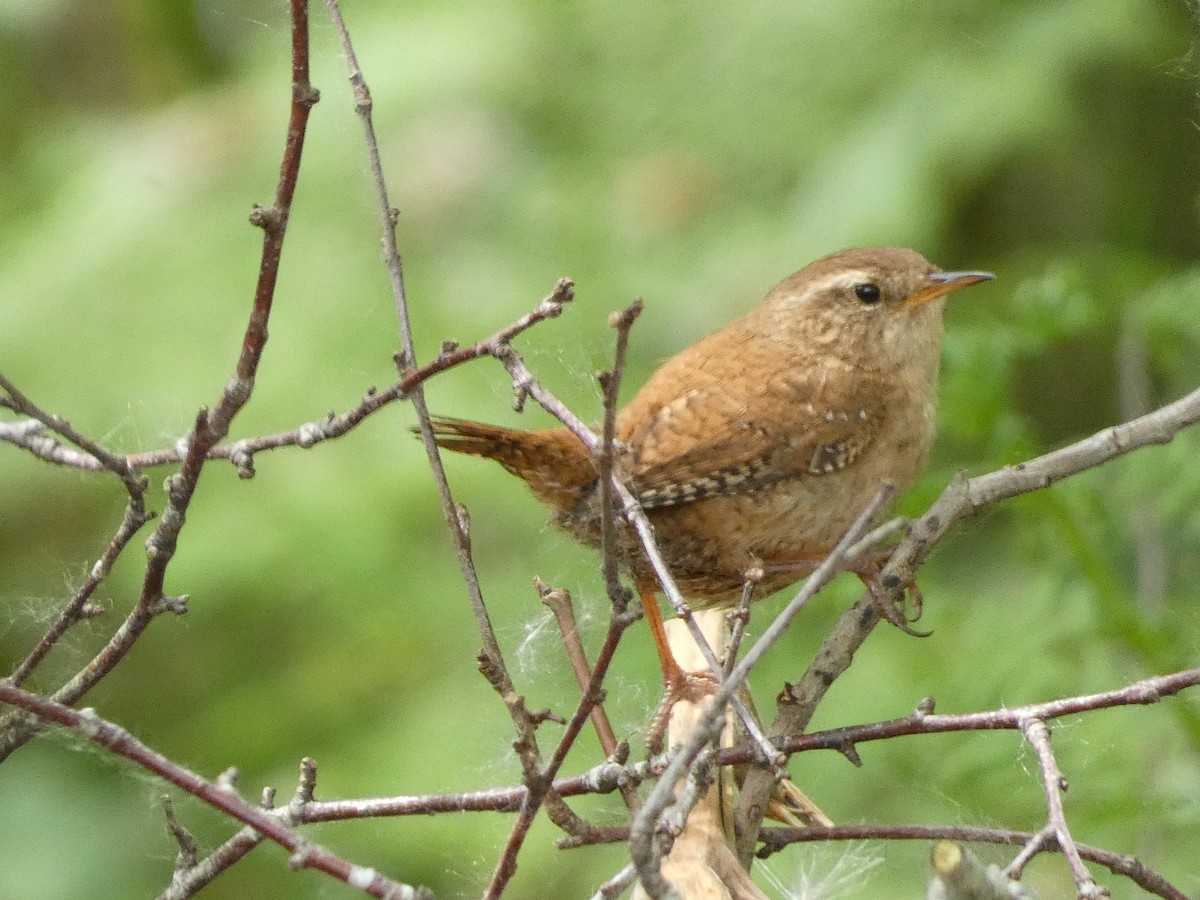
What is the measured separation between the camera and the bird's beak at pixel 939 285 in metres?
2.57

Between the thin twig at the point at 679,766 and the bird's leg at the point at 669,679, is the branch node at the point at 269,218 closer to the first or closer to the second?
the thin twig at the point at 679,766

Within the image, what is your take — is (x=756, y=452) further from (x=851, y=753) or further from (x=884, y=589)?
(x=851, y=753)

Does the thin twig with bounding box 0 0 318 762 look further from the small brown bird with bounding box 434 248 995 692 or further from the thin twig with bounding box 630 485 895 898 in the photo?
the small brown bird with bounding box 434 248 995 692

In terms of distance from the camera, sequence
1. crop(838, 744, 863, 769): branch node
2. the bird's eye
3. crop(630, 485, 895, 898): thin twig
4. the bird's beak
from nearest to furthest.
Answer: crop(630, 485, 895, 898): thin twig
crop(838, 744, 863, 769): branch node
the bird's beak
the bird's eye

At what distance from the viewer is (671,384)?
2.56 meters

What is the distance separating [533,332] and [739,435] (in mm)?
453

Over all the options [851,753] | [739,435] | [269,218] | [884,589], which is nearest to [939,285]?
[739,435]

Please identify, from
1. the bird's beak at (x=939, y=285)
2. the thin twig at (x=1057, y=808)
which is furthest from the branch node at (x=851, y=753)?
the bird's beak at (x=939, y=285)

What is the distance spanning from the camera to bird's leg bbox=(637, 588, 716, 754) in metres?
2.09

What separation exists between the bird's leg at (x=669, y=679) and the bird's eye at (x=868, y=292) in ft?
2.28

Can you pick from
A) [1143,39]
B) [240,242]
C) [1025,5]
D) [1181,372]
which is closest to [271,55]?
[240,242]

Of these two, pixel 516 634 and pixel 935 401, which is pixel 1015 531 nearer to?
pixel 935 401

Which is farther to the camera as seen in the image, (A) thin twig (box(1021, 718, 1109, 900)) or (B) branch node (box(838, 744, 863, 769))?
(B) branch node (box(838, 744, 863, 769))

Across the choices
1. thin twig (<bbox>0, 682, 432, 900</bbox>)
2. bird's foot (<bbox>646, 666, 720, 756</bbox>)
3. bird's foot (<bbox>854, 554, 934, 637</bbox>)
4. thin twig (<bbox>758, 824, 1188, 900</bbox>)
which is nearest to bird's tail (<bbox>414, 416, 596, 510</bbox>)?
bird's foot (<bbox>646, 666, 720, 756</bbox>)
